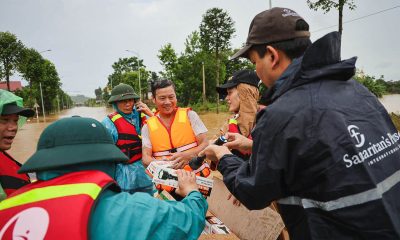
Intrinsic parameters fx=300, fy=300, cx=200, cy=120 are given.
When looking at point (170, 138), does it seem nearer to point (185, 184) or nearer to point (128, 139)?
point (128, 139)

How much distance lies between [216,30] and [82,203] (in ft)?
119

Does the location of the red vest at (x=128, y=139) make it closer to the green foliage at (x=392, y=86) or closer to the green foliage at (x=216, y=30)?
the green foliage at (x=216, y=30)

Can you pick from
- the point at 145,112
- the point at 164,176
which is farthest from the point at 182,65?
the point at 164,176

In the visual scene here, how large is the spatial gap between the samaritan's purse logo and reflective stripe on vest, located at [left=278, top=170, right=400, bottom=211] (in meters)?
0.18

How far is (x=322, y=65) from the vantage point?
4.58ft

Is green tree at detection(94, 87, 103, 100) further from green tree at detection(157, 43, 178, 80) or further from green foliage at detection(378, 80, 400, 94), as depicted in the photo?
green foliage at detection(378, 80, 400, 94)

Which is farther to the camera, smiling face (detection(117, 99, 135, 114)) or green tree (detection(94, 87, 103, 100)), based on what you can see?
green tree (detection(94, 87, 103, 100))

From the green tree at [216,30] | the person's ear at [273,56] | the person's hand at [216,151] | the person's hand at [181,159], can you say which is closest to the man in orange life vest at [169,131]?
the person's hand at [181,159]

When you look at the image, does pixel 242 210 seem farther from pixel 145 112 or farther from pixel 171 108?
pixel 145 112

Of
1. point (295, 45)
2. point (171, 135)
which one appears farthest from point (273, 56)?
point (171, 135)

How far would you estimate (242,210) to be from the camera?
270cm

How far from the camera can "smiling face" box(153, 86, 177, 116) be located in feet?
12.1

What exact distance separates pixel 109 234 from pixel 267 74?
45.2 inches

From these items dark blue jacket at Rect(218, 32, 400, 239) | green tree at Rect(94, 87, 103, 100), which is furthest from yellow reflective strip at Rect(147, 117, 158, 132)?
green tree at Rect(94, 87, 103, 100)
